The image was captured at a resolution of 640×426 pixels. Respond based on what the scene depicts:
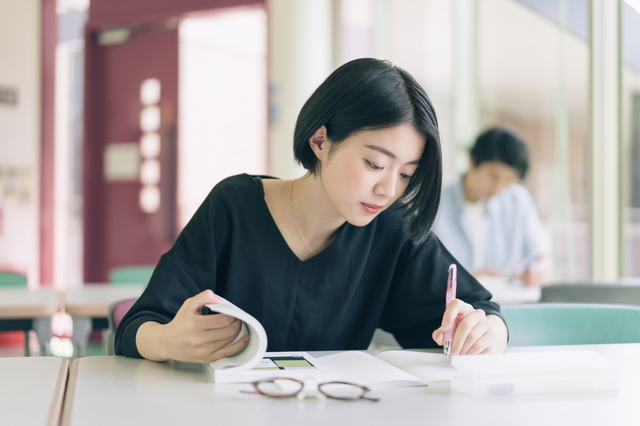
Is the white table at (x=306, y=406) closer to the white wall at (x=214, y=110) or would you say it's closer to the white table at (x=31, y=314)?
the white table at (x=31, y=314)

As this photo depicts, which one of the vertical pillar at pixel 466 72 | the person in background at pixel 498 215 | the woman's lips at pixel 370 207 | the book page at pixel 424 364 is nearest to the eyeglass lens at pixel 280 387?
the book page at pixel 424 364

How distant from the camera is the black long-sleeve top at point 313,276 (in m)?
1.30

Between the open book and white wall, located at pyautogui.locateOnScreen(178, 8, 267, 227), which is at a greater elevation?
white wall, located at pyautogui.locateOnScreen(178, 8, 267, 227)

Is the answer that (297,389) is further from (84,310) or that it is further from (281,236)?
(84,310)

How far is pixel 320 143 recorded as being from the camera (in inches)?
51.5

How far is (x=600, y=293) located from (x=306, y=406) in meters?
1.55

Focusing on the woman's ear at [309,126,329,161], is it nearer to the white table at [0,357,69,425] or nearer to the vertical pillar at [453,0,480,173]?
the white table at [0,357,69,425]

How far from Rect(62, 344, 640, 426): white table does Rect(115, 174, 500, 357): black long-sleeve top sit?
38cm

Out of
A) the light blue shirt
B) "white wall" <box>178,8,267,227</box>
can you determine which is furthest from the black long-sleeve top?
"white wall" <box>178,8,267,227</box>

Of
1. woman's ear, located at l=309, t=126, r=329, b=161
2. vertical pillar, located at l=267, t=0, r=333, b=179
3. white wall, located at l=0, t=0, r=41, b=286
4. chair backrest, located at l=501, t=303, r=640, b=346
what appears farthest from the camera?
white wall, located at l=0, t=0, r=41, b=286

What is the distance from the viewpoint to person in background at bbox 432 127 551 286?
113 inches

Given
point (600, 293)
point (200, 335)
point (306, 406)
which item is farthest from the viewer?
point (600, 293)

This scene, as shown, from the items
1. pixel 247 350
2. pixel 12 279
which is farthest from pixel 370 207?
pixel 12 279

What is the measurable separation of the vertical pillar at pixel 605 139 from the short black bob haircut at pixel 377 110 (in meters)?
2.14
